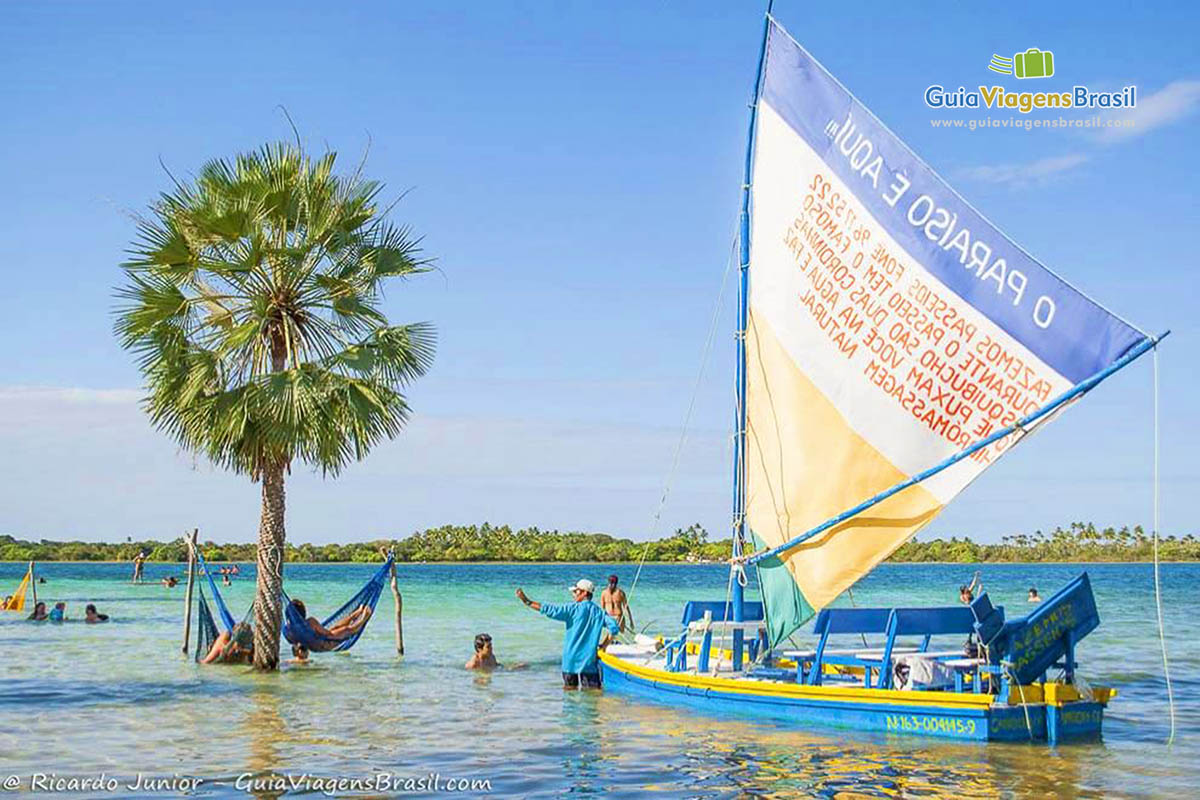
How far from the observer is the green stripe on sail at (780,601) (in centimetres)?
1536

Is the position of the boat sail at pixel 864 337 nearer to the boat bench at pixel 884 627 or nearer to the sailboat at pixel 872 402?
the sailboat at pixel 872 402

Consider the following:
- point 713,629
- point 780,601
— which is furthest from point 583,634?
point 780,601

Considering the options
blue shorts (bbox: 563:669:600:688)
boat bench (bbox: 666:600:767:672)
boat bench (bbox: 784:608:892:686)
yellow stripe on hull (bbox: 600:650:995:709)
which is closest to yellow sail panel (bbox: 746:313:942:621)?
boat bench (bbox: 784:608:892:686)

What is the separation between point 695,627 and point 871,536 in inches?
121

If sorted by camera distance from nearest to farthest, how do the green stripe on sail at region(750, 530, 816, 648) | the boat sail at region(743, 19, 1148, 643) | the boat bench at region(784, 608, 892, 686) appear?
the boat sail at region(743, 19, 1148, 643), the boat bench at region(784, 608, 892, 686), the green stripe on sail at region(750, 530, 816, 648)

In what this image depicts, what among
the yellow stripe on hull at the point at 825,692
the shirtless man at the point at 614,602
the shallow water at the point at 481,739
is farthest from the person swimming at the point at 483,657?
the yellow stripe on hull at the point at 825,692

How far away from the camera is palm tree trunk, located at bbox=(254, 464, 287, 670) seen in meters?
20.4

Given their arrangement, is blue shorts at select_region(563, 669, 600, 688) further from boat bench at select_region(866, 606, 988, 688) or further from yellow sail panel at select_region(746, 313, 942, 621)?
boat bench at select_region(866, 606, 988, 688)

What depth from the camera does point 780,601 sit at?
1562cm

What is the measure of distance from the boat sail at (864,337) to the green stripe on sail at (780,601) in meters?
0.02

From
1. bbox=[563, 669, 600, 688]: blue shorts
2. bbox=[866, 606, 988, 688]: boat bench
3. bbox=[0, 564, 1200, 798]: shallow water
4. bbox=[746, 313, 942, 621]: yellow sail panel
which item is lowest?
Result: bbox=[0, 564, 1200, 798]: shallow water

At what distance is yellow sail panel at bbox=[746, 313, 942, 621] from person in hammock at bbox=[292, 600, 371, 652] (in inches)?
367

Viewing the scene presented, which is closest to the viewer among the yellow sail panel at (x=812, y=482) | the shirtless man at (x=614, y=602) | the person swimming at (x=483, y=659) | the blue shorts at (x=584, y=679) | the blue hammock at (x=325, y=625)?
the yellow sail panel at (x=812, y=482)

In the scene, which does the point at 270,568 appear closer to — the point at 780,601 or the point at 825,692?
the point at 780,601
